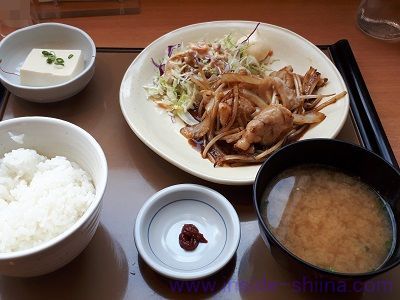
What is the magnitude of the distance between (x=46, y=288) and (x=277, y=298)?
0.62 metres

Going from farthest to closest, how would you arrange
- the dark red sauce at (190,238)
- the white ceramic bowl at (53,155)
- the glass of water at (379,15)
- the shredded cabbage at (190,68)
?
the glass of water at (379,15)
the shredded cabbage at (190,68)
the dark red sauce at (190,238)
the white ceramic bowl at (53,155)

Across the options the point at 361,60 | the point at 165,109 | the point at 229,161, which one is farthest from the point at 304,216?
the point at 361,60

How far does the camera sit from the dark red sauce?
1.22 meters

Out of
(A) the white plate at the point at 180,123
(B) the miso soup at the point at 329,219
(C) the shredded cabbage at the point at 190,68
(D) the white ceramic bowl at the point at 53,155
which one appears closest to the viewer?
(D) the white ceramic bowl at the point at 53,155

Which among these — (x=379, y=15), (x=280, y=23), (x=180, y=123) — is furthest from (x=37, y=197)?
(x=379, y=15)

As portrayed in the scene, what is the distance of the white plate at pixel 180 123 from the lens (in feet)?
4.62

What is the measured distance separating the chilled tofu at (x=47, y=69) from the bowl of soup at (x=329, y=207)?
89 cm

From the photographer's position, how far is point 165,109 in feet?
5.52

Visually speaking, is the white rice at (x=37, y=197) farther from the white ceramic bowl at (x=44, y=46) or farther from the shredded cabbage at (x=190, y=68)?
the shredded cabbage at (x=190, y=68)

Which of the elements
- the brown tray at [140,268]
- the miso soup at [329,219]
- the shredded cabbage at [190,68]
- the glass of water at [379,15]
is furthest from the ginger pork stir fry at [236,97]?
the glass of water at [379,15]

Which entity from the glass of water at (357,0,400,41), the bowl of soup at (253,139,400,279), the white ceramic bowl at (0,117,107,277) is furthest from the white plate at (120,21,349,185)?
the glass of water at (357,0,400,41)

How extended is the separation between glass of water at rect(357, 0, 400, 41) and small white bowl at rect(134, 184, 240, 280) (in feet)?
4.36

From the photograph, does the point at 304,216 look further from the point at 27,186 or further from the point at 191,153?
the point at 27,186

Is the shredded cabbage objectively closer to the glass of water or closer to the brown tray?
the brown tray
